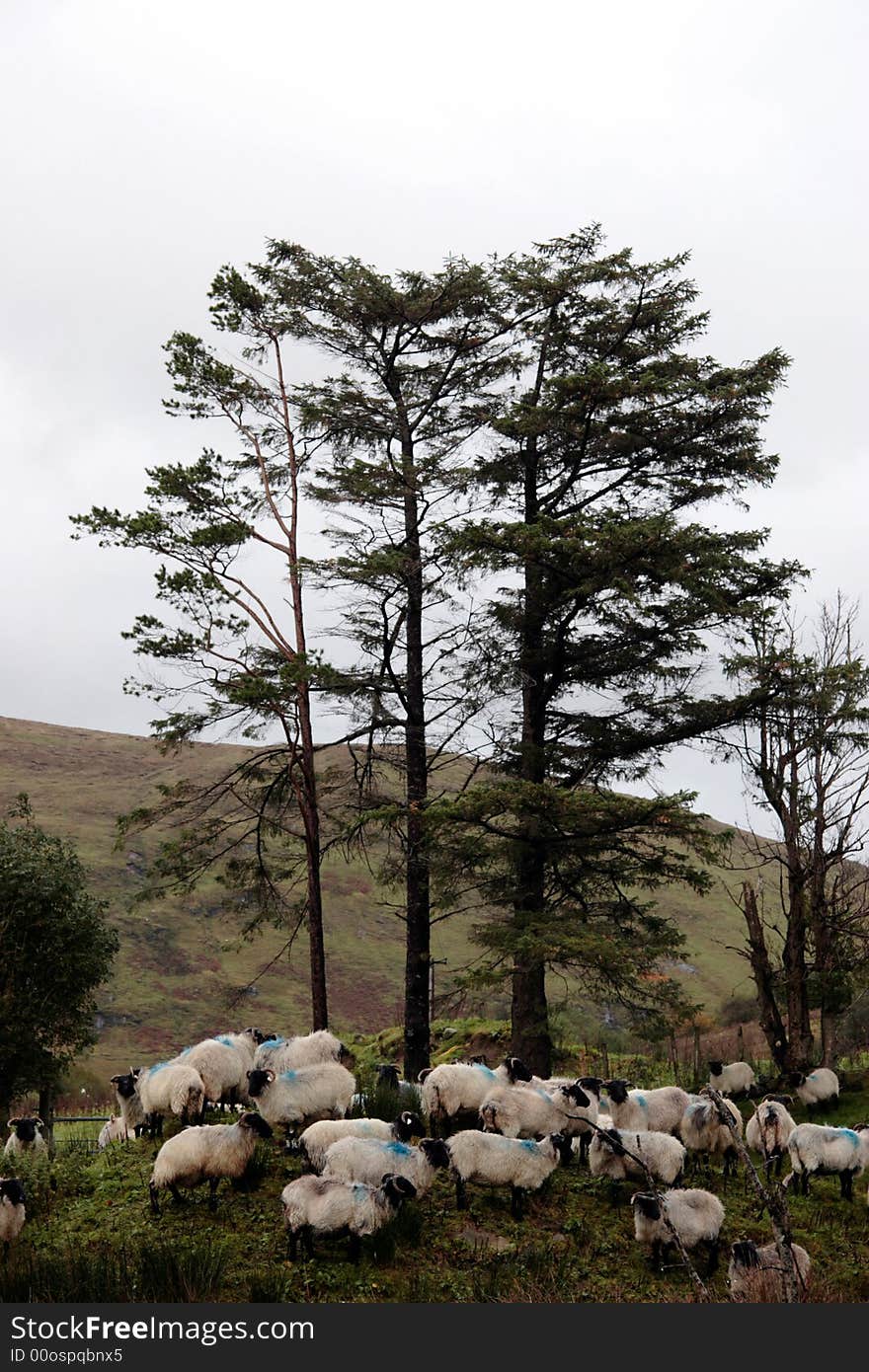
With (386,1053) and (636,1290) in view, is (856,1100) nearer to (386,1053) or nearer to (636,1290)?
(636,1290)

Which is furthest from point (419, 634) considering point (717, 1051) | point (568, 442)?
point (717, 1051)

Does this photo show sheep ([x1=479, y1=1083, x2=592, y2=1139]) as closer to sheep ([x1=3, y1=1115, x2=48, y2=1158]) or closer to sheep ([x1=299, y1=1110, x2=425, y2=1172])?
sheep ([x1=299, y1=1110, x2=425, y2=1172])

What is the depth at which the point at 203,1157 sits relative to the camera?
10.1 metres

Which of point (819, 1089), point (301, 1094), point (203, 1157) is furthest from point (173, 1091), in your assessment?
point (819, 1089)

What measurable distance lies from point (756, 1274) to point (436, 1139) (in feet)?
11.5

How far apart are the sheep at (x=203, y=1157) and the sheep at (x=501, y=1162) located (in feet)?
7.32

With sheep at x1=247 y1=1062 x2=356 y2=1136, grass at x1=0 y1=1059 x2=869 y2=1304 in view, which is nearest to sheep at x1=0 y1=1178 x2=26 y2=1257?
grass at x1=0 y1=1059 x2=869 y2=1304

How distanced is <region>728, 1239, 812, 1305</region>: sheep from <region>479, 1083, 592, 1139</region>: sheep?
2956 millimetres

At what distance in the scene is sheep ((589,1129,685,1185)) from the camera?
38.0ft

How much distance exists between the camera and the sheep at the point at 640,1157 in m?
11.6

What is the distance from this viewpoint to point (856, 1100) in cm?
1859

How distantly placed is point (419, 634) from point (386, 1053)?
1271 cm

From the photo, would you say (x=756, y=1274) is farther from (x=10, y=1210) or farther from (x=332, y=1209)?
(x=10, y=1210)

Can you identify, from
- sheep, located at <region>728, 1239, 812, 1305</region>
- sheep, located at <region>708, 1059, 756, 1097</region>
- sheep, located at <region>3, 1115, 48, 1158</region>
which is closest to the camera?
sheep, located at <region>728, 1239, 812, 1305</region>
